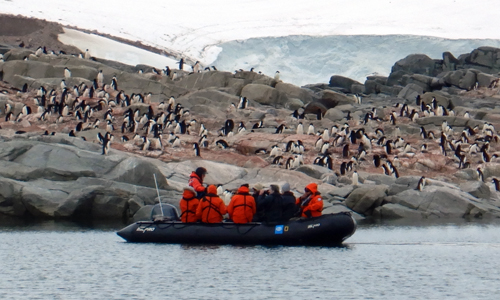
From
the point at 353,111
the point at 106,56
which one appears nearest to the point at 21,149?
the point at 353,111

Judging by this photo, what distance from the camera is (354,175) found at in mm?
27719

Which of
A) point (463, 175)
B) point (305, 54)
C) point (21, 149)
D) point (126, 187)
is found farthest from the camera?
point (305, 54)

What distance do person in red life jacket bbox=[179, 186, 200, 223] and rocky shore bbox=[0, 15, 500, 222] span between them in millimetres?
4806

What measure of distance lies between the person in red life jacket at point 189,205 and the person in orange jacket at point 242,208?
75 centimetres

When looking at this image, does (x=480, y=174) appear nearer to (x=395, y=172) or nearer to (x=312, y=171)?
(x=395, y=172)

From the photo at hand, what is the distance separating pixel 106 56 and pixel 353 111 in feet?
71.9

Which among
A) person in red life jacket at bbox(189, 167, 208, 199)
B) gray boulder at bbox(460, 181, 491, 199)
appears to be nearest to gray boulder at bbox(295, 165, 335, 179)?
gray boulder at bbox(460, 181, 491, 199)

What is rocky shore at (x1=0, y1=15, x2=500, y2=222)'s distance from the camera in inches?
963

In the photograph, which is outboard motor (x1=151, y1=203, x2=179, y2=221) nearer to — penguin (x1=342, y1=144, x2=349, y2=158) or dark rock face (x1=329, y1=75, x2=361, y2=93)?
penguin (x1=342, y1=144, x2=349, y2=158)

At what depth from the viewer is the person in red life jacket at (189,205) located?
57.3 feet

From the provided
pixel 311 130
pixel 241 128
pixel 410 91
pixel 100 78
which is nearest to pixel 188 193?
pixel 241 128

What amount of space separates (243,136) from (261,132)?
1850 mm

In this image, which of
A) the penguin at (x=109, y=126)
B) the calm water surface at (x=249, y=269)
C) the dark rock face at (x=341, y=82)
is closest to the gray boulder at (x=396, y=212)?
the calm water surface at (x=249, y=269)

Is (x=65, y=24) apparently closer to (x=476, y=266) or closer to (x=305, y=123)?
(x=305, y=123)
